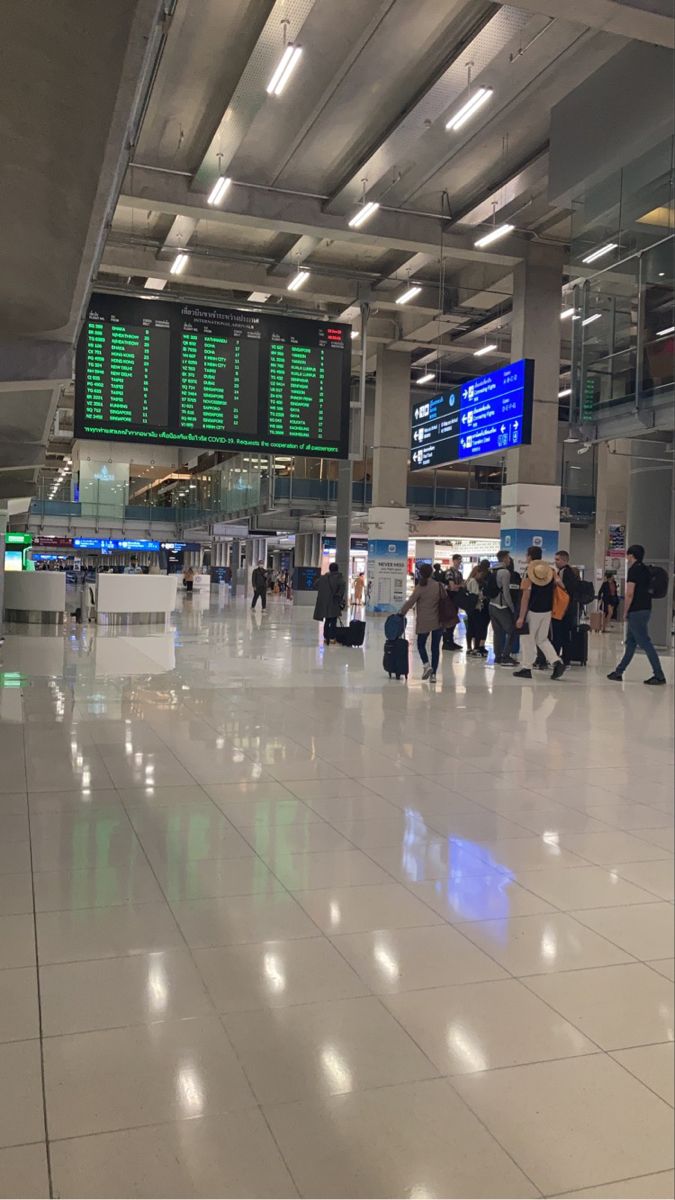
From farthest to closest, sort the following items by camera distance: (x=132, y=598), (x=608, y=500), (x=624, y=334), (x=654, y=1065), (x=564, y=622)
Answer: (x=608, y=500), (x=132, y=598), (x=624, y=334), (x=564, y=622), (x=654, y=1065)

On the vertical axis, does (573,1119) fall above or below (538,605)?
below

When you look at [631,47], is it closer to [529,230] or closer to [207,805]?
[529,230]

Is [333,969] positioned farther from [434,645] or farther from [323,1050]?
[434,645]

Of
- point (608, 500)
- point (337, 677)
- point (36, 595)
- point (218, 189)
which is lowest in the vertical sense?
point (337, 677)

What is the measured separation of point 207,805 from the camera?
4453mm

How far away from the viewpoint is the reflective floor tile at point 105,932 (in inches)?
107

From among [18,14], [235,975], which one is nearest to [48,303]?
[18,14]

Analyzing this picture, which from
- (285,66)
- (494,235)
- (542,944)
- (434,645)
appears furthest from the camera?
(494,235)

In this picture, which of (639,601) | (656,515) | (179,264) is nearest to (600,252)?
(656,515)

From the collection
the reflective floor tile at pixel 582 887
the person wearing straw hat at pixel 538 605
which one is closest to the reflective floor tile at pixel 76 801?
the reflective floor tile at pixel 582 887

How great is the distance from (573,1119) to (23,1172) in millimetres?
1161

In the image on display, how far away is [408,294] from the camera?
17578 millimetres

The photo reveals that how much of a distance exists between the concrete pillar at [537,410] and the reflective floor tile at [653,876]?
11689mm

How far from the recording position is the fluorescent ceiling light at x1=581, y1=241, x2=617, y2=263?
1209 centimetres
